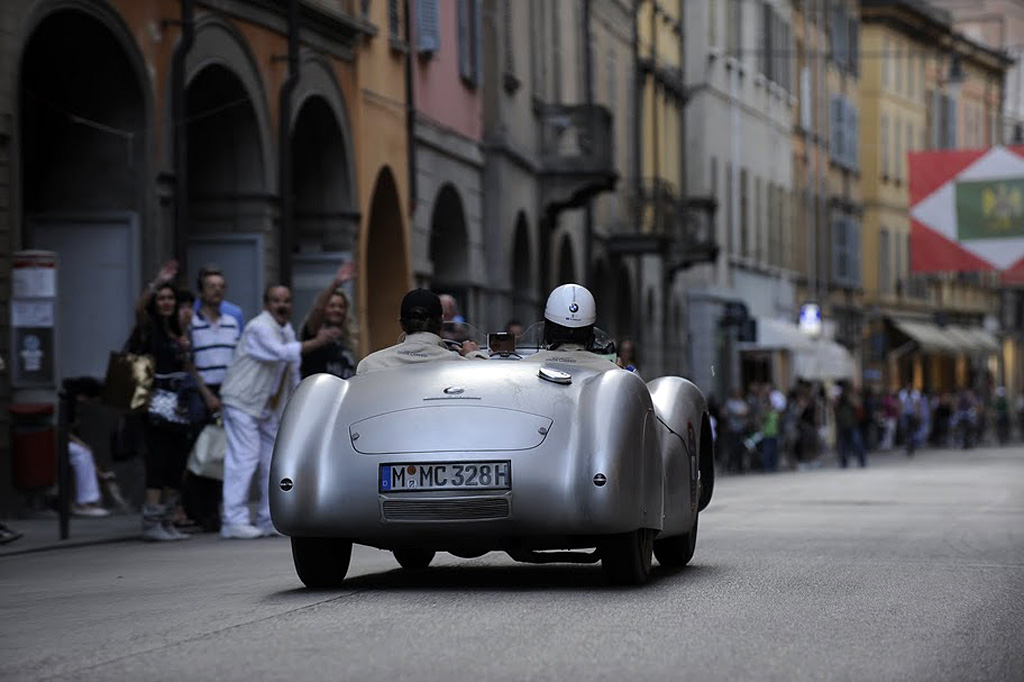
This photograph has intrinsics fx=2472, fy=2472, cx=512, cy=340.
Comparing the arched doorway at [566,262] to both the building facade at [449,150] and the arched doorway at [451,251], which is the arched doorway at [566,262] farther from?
the arched doorway at [451,251]

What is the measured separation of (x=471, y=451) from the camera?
10664mm

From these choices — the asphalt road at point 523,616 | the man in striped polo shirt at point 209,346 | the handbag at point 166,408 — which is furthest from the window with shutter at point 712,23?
the asphalt road at point 523,616

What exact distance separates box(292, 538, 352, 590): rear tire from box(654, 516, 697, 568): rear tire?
72.8 inches

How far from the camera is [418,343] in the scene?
11.9 meters

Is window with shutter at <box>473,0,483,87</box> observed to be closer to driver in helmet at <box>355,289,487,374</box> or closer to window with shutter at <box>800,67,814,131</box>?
driver in helmet at <box>355,289,487,374</box>

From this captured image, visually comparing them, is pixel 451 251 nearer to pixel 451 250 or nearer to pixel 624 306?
pixel 451 250

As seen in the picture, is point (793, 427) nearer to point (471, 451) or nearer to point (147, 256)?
point (147, 256)

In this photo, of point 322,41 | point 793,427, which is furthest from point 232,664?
point 793,427

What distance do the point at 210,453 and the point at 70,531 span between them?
1241 millimetres

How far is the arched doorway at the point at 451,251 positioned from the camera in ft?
109

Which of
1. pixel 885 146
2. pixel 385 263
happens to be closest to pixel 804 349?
pixel 885 146

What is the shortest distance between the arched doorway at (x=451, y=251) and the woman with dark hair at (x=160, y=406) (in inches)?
622

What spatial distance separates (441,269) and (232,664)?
25644 mm

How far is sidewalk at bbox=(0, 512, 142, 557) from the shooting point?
16.0 meters
